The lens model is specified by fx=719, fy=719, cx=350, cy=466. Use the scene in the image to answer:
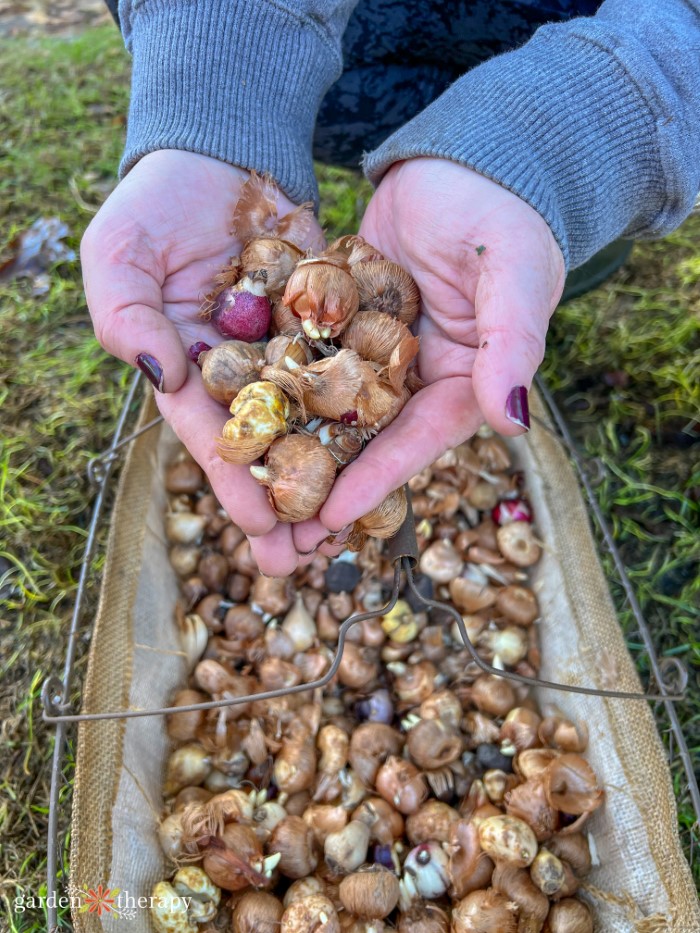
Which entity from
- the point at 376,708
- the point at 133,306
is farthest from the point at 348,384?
the point at 376,708

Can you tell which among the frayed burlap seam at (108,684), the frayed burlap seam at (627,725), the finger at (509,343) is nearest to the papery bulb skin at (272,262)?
the finger at (509,343)

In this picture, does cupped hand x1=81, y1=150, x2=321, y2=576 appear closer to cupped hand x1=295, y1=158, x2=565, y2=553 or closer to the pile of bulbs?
cupped hand x1=295, y1=158, x2=565, y2=553

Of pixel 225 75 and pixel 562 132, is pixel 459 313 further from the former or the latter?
pixel 225 75

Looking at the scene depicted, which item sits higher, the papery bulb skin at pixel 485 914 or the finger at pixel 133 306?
the finger at pixel 133 306

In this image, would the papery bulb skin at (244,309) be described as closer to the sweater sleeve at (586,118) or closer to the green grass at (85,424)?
the sweater sleeve at (586,118)

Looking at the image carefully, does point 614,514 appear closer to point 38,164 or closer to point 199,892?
point 199,892

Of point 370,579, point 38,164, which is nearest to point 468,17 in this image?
point 370,579
